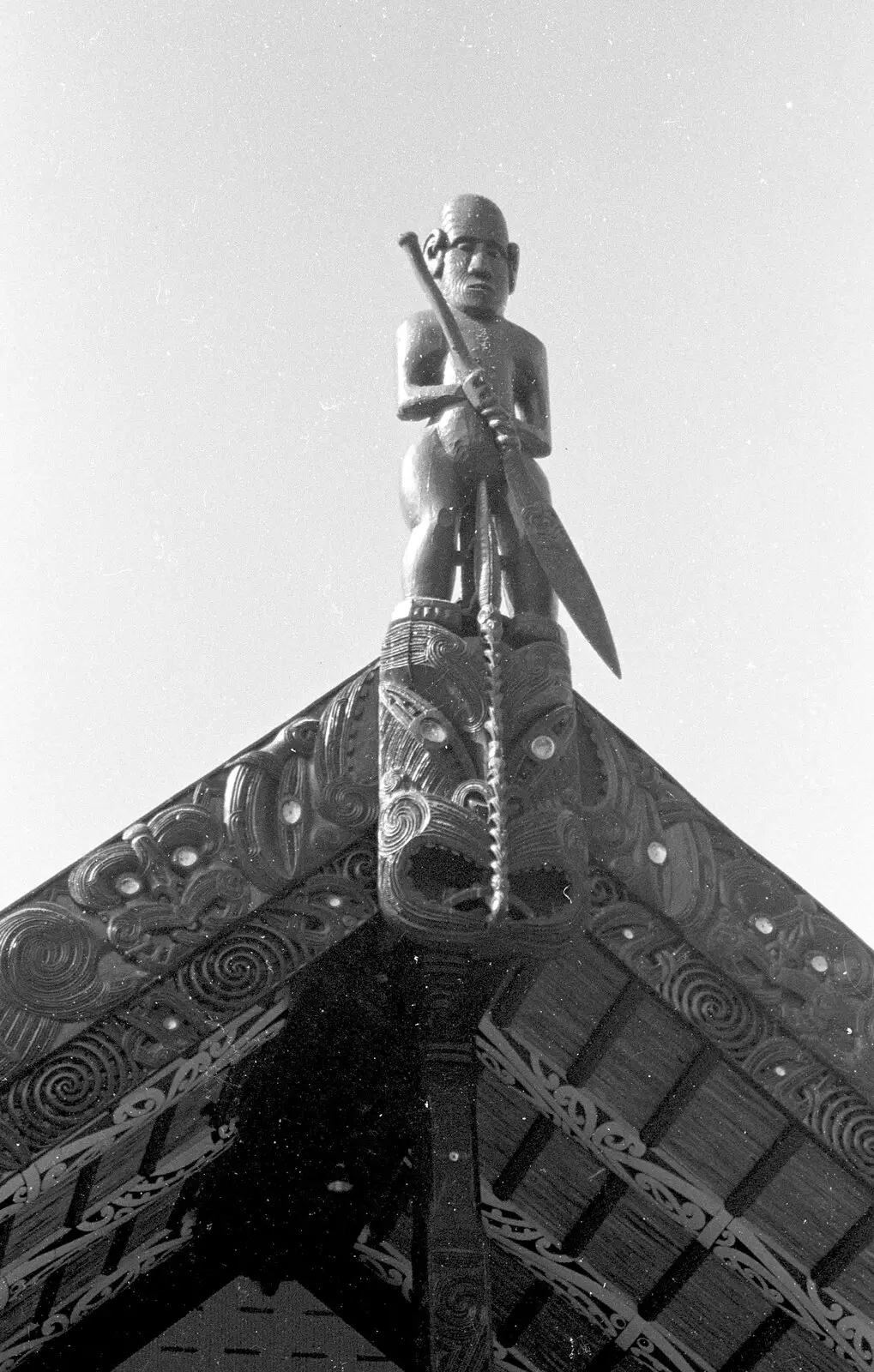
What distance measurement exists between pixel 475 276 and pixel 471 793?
176 centimetres

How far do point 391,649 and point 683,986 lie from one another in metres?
1.20

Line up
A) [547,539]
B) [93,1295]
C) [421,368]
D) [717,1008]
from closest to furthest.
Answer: [717,1008] → [547,539] → [421,368] → [93,1295]

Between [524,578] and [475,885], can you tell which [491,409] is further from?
[475,885]

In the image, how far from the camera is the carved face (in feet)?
17.1

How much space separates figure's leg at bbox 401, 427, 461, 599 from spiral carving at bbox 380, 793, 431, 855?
681 millimetres

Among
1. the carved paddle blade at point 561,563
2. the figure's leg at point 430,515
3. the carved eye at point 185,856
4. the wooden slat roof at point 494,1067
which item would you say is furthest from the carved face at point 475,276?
the carved eye at point 185,856

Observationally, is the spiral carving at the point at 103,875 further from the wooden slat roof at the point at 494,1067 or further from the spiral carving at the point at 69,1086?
the spiral carving at the point at 69,1086

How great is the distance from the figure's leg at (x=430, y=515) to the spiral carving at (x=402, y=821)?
2.23ft

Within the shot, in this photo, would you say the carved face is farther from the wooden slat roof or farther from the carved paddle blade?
the wooden slat roof

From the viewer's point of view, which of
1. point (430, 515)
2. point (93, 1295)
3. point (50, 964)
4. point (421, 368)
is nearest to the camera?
point (50, 964)

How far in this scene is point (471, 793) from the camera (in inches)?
171

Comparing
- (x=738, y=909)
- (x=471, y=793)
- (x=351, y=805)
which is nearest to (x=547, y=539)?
(x=471, y=793)

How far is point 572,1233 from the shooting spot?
530 cm

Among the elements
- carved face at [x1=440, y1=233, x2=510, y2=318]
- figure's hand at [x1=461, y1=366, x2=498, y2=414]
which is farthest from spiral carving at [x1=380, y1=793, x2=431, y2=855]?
carved face at [x1=440, y1=233, x2=510, y2=318]
